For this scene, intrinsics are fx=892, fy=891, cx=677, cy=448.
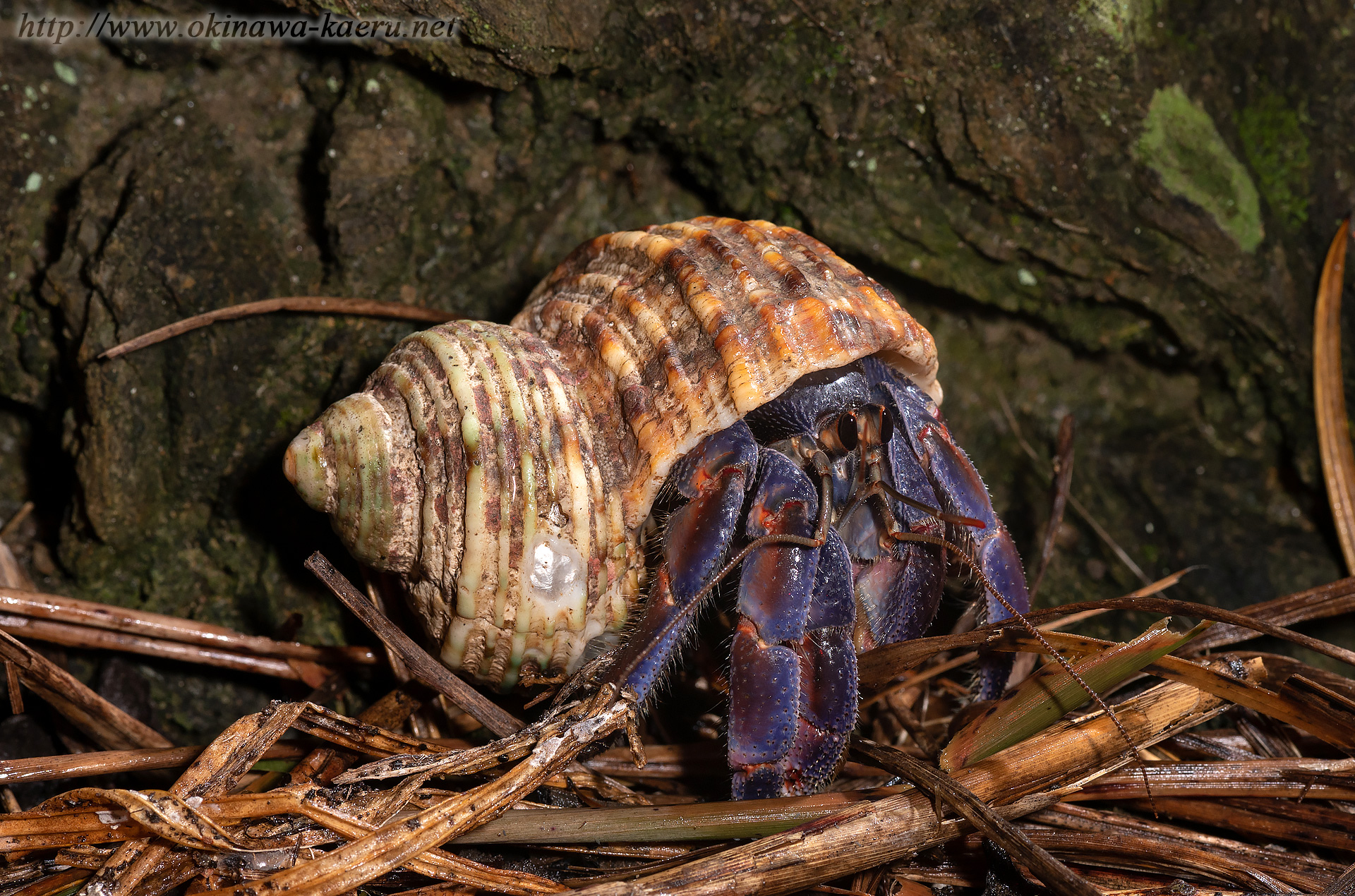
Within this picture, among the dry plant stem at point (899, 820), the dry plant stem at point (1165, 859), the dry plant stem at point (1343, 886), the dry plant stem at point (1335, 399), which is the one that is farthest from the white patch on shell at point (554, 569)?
the dry plant stem at point (1335, 399)

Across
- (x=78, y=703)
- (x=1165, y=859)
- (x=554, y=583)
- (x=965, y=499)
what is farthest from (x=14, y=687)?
(x=1165, y=859)

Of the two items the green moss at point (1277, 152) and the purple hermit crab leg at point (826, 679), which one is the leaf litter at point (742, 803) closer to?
the purple hermit crab leg at point (826, 679)

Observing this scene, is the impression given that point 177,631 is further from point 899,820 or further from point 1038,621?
point 1038,621

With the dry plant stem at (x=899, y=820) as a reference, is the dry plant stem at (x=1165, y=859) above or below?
below

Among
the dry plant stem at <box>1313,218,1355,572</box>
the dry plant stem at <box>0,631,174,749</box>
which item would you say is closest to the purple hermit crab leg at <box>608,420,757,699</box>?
the dry plant stem at <box>0,631,174,749</box>

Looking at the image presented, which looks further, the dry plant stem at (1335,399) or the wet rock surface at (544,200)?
the dry plant stem at (1335,399)

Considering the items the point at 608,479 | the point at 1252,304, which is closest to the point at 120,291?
the point at 608,479
